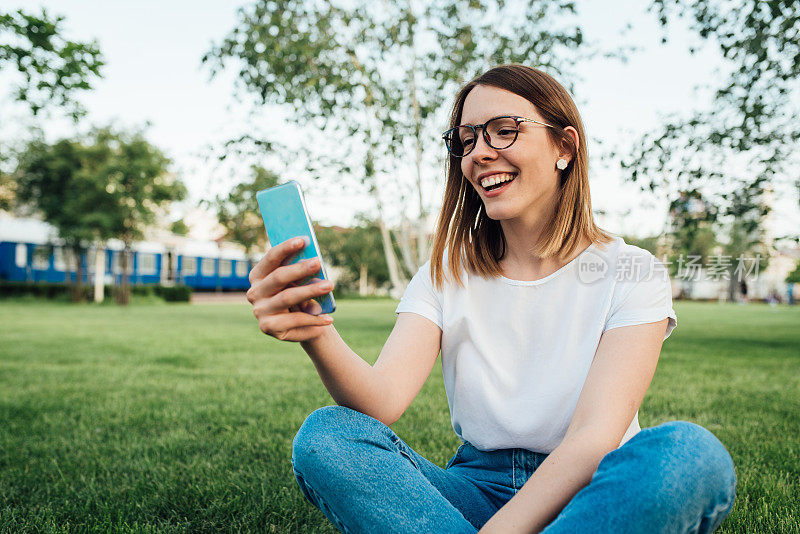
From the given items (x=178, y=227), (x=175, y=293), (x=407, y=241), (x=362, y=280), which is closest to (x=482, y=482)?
(x=407, y=241)

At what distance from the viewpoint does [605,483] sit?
1.17 m

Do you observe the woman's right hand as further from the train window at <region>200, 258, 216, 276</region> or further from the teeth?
the train window at <region>200, 258, 216, 276</region>

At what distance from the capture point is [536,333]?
5.64 ft

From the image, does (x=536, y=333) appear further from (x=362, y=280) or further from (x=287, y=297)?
(x=362, y=280)

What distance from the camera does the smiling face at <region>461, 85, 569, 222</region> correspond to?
1729mm

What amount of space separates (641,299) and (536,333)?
11.8 inches

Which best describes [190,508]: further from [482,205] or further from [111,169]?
[111,169]

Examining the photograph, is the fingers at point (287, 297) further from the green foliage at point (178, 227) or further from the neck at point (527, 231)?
the green foliage at point (178, 227)

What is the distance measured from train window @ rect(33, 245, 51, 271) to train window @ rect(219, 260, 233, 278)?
11059 millimetres

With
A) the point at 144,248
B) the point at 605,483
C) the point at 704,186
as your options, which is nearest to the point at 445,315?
the point at 605,483

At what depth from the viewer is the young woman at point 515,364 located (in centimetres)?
117

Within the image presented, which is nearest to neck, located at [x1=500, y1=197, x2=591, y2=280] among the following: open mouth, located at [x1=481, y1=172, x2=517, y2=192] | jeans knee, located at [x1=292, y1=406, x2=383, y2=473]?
open mouth, located at [x1=481, y1=172, x2=517, y2=192]

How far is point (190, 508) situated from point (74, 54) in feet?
20.2

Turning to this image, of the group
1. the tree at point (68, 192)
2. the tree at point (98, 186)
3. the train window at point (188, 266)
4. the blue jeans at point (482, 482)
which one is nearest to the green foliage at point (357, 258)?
the train window at point (188, 266)
